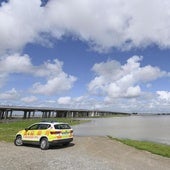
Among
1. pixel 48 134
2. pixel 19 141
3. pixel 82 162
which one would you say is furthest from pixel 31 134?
pixel 82 162

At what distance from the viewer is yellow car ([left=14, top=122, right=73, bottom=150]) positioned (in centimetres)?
2239

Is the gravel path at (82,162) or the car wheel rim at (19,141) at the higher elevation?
the car wheel rim at (19,141)

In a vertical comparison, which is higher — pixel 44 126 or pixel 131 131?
pixel 44 126

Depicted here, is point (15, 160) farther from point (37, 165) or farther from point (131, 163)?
point (131, 163)

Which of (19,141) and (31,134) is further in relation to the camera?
(19,141)

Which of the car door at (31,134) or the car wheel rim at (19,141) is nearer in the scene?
the car door at (31,134)

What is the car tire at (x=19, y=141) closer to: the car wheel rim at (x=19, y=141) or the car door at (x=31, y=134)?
the car wheel rim at (x=19, y=141)

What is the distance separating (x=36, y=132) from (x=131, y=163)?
9.30 metres

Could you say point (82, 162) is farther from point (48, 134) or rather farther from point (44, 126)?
point (44, 126)

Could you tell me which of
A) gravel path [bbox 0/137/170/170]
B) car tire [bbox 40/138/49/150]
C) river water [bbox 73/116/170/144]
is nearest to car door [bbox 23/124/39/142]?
car tire [bbox 40/138/49/150]

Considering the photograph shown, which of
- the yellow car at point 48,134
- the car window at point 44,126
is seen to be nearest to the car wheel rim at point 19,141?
the yellow car at point 48,134

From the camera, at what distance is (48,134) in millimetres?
22500

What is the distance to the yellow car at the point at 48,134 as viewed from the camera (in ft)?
73.5

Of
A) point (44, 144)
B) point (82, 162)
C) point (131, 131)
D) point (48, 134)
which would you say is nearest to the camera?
point (82, 162)
